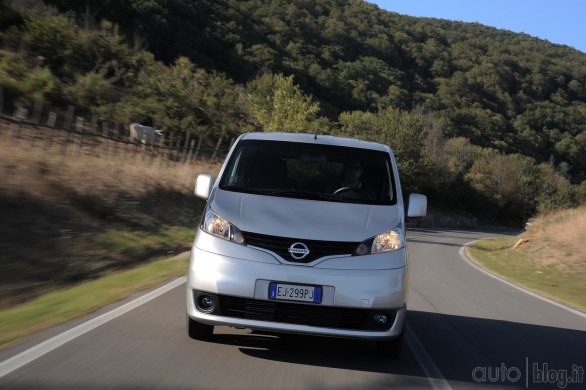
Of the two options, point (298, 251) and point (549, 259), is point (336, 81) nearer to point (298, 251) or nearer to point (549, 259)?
point (549, 259)

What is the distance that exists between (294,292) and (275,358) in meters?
0.75

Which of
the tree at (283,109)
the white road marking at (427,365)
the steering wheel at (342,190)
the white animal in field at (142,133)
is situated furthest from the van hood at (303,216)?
the tree at (283,109)

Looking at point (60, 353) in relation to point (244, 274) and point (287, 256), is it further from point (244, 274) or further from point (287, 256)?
point (287, 256)

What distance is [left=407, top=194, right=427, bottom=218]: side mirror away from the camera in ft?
20.8

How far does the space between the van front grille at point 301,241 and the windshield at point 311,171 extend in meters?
0.93

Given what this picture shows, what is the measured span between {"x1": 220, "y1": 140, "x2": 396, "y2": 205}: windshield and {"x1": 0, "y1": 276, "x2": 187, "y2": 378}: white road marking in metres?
1.82

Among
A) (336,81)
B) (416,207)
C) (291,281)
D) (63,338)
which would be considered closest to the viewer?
(291,281)

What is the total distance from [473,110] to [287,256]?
7420cm

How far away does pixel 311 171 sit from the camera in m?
6.57

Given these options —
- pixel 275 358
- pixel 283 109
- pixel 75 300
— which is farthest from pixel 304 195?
pixel 283 109

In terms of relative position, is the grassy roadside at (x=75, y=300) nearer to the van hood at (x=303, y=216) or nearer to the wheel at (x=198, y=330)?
the wheel at (x=198, y=330)

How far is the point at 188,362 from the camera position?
5.05 m

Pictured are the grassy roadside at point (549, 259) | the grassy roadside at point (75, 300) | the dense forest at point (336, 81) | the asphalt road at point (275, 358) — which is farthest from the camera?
the dense forest at point (336, 81)

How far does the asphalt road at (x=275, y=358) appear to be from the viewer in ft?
15.2
